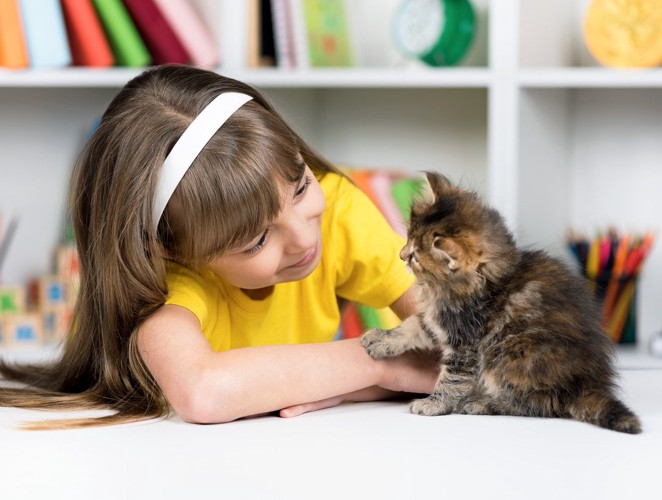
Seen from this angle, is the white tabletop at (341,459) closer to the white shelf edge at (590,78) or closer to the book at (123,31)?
the white shelf edge at (590,78)

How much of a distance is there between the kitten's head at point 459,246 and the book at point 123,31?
1.04 metres

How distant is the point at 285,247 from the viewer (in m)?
1.08

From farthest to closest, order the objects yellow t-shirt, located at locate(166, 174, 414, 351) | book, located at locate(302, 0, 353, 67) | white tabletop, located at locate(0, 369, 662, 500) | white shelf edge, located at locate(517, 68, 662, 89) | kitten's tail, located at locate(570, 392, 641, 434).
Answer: book, located at locate(302, 0, 353, 67)
white shelf edge, located at locate(517, 68, 662, 89)
yellow t-shirt, located at locate(166, 174, 414, 351)
kitten's tail, located at locate(570, 392, 641, 434)
white tabletop, located at locate(0, 369, 662, 500)

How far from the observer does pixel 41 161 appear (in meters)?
2.10

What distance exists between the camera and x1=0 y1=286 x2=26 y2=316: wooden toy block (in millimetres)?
1960

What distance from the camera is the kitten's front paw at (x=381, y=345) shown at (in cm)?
102

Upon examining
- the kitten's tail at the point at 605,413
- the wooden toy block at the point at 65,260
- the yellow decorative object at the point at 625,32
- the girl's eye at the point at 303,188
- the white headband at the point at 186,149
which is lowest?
the wooden toy block at the point at 65,260

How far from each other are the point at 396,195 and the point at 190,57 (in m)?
0.50

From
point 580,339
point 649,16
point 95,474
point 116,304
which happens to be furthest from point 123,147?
point 649,16

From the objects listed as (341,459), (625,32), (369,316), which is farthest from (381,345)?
(625,32)

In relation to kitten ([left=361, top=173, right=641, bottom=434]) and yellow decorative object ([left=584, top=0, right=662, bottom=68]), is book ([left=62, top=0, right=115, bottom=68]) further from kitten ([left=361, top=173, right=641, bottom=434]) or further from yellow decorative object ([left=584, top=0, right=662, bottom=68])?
kitten ([left=361, top=173, right=641, bottom=434])

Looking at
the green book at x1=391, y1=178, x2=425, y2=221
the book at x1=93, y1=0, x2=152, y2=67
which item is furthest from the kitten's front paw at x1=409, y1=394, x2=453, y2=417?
the book at x1=93, y1=0, x2=152, y2=67

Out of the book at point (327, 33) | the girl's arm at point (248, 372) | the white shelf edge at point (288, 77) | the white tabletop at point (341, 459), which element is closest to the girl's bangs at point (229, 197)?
the girl's arm at point (248, 372)

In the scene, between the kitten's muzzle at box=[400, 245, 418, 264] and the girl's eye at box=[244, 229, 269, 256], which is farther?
the girl's eye at box=[244, 229, 269, 256]
